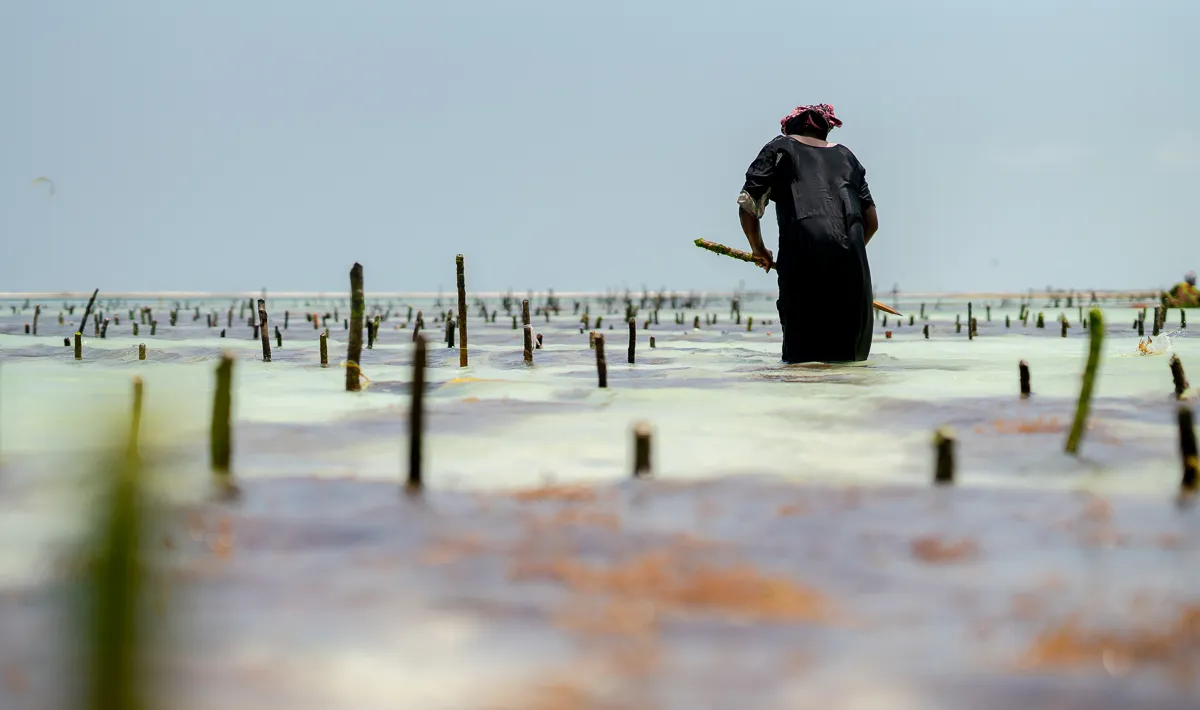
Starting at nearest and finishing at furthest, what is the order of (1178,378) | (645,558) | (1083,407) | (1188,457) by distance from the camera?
(645,558) → (1188,457) → (1083,407) → (1178,378)

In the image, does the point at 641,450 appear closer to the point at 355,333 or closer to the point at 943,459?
the point at 943,459

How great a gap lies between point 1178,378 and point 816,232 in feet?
11.7

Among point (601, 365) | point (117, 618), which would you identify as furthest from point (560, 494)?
point (601, 365)

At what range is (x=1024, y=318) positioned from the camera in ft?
87.9

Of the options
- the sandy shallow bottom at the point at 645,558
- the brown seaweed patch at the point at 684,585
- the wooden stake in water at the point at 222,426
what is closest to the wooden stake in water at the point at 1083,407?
the sandy shallow bottom at the point at 645,558

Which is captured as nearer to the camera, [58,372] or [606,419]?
[606,419]

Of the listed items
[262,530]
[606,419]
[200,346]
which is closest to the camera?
[262,530]

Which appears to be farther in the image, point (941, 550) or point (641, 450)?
point (641, 450)

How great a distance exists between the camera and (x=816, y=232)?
10.7m

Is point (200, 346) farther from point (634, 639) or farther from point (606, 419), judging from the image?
point (634, 639)

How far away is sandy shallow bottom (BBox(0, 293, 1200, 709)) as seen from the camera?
10.0 ft

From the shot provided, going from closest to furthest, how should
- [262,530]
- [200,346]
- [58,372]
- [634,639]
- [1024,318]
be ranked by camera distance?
[634,639] < [262,530] < [58,372] < [200,346] < [1024,318]

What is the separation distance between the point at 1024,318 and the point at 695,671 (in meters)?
25.8

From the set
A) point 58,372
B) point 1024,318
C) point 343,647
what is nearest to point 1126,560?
point 343,647
